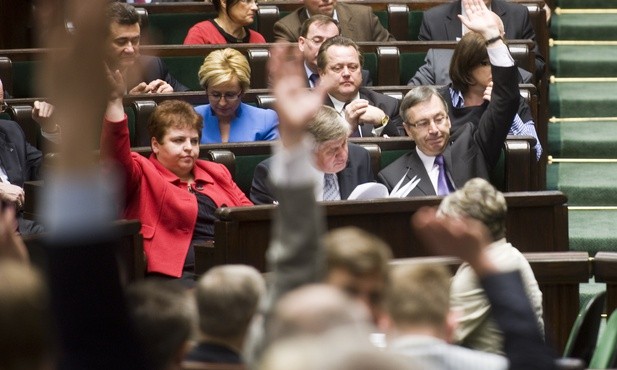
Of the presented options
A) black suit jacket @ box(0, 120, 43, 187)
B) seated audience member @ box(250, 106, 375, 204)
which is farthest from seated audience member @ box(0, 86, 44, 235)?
seated audience member @ box(250, 106, 375, 204)

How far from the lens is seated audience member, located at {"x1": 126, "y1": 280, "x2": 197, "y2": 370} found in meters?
0.99

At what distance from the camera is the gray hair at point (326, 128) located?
2.40m

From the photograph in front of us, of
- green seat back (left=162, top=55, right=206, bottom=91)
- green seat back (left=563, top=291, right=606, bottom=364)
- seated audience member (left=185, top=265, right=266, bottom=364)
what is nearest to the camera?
seated audience member (left=185, top=265, right=266, bottom=364)

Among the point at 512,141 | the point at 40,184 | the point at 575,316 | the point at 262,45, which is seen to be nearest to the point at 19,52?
the point at 262,45

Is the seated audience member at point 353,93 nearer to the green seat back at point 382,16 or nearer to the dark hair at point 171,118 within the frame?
the dark hair at point 171,118

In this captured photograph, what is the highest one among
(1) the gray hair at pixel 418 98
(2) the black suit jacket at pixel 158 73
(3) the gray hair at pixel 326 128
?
(2) the black suit jacket at pixel 158 73

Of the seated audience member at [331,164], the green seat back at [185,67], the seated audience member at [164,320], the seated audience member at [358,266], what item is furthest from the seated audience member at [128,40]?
the seated audience member at [164,320]

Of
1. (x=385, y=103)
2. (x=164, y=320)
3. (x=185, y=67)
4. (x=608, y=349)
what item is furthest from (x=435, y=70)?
(x=164, y=320)

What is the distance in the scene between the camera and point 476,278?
1.71 meters

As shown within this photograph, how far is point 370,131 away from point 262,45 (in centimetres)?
47

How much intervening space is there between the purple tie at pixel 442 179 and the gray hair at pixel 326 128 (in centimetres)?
26

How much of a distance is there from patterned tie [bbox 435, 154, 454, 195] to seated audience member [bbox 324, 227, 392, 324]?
4.45 feet

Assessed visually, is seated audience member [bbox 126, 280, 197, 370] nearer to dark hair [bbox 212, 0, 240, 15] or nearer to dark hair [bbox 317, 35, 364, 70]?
dark hair [bbox 317, 35, 364, 70]

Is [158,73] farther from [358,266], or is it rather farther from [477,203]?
[358,266]
